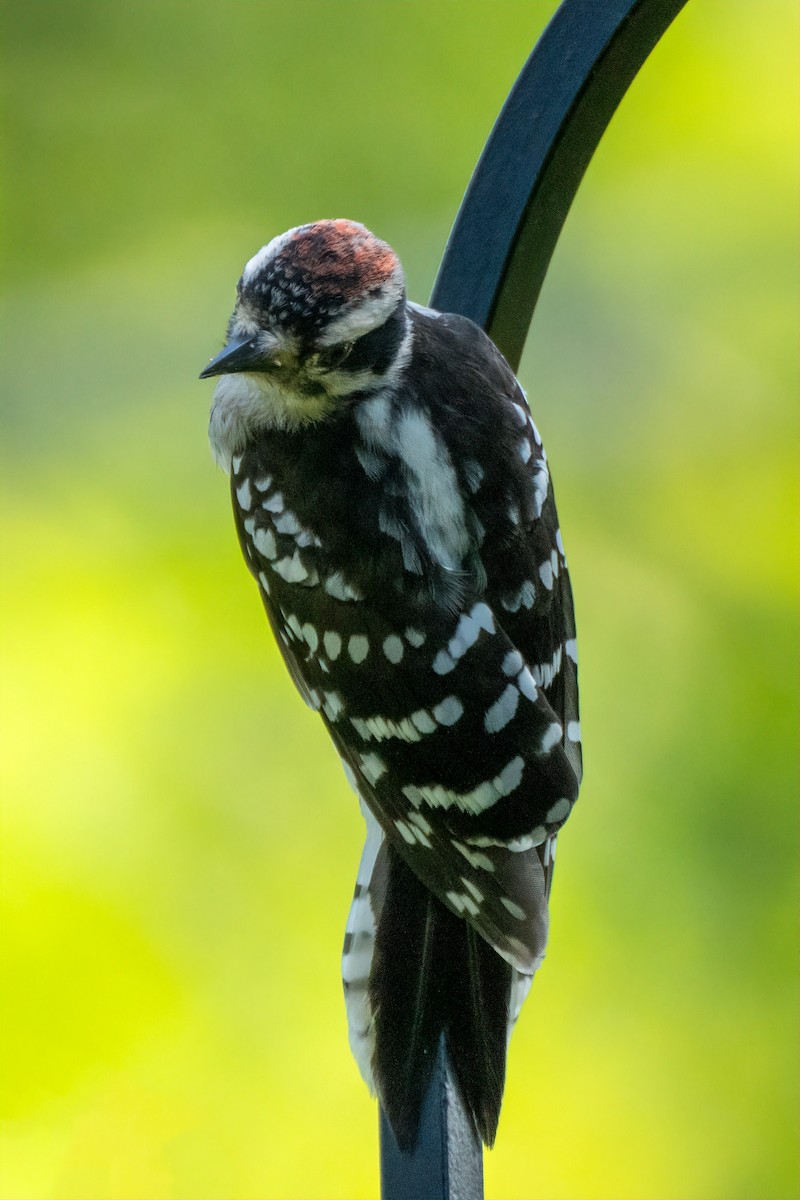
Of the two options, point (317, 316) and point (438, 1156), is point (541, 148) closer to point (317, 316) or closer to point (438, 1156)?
point (317, 316)

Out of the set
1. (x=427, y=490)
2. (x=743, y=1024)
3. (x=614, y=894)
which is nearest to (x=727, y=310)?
(x=614, y=894)

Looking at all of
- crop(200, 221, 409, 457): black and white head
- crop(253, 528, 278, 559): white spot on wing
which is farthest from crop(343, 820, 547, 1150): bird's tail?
crop(200, 221, 409, 457): black and white head

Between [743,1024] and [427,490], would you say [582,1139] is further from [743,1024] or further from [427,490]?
[427,490]

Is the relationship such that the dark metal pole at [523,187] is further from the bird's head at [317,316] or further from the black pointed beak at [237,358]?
the black pointed beak at [237,358]

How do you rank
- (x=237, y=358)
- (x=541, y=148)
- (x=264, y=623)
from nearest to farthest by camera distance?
(x=237, y=358)
(x=541, y=148)
(x=264, y=623)

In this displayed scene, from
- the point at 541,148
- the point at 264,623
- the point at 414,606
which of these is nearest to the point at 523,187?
the point at 541,148

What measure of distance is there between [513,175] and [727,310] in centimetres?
189

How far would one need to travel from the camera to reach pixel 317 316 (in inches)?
42.4

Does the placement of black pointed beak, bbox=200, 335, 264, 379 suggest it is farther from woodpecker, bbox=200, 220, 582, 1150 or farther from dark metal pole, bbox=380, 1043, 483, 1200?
dark metal pole, bbox=380, 1043, 483, 1200

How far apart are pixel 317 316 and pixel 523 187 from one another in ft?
0.81

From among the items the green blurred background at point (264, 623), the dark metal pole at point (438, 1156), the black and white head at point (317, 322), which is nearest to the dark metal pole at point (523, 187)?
the dark metal pole at point (438, 1156)

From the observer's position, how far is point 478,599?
1.14 meters

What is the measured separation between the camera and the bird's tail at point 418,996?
3.88 ft

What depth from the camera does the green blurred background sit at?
2555 mm
